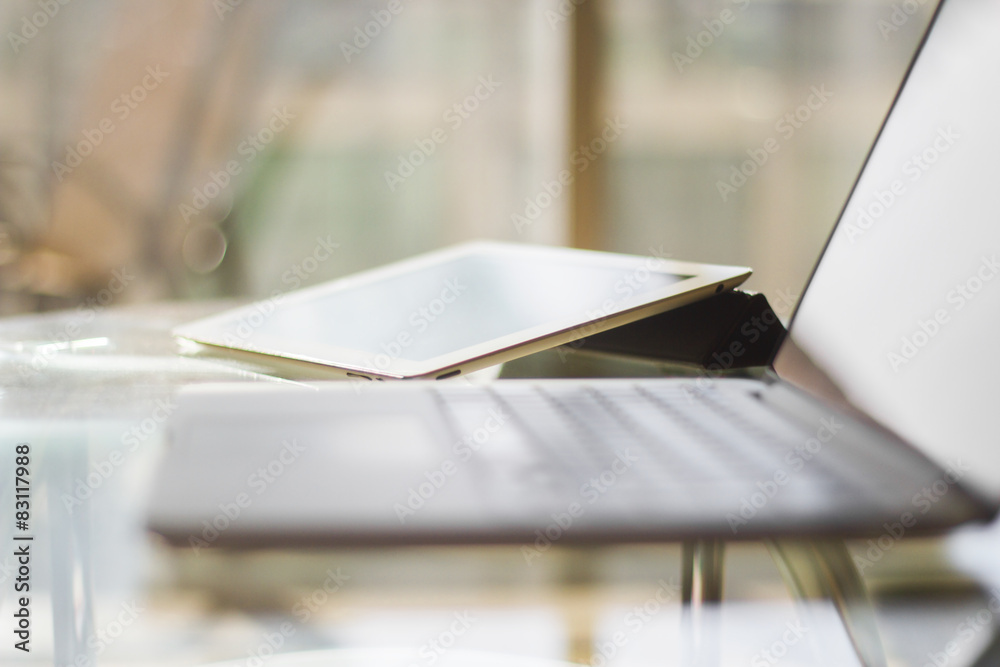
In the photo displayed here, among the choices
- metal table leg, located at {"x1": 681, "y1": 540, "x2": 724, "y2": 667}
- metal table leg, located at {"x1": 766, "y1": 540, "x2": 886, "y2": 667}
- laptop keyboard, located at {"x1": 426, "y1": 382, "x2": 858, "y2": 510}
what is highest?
laptop keyboard, located at {"x1": 426, "y1": 382, "x2": 858, "y2": 510}

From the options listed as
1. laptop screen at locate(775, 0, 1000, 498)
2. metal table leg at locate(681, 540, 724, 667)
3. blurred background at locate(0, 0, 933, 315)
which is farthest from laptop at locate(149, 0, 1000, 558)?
blurred background at locate(0, 0, 933, 315)

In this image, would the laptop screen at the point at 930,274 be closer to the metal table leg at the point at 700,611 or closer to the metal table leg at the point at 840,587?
the metal table leg at the point at 840,587

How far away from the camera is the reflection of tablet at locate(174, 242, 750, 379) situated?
441 millimetres

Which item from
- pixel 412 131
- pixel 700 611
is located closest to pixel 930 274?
pixel 700 611

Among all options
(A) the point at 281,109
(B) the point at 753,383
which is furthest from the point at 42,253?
(B) the point at 753,383

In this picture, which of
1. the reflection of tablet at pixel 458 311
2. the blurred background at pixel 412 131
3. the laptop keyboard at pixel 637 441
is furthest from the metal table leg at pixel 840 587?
the blurred background at pixel 412 131

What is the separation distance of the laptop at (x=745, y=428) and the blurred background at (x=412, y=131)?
1.38m

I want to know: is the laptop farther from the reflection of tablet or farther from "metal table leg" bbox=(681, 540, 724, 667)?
"metal table leg" bbox=(681, 540, 724, 667)

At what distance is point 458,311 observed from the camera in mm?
507

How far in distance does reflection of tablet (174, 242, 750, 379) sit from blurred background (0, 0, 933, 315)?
125 centimetres

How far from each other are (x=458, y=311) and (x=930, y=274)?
28 centimetres

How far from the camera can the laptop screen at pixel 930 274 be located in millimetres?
298

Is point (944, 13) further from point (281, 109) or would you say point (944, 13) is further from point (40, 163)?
point (40, 163)

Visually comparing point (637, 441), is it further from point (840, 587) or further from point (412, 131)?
point (412, 131)
